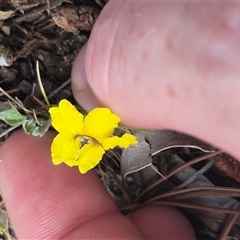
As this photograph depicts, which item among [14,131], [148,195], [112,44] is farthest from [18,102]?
[148,195]

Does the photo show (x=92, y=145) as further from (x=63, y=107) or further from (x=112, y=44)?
(x=112, y=44)

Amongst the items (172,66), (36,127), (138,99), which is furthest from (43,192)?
(172,66)

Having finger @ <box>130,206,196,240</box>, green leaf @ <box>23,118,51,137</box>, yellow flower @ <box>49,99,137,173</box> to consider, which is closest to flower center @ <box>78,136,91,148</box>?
yellow flower @ <box>49,99,137,173</box>

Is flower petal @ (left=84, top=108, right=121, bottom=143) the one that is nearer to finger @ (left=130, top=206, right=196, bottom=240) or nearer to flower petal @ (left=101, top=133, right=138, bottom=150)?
flower petal @ (left=101, top=133, right=138, bottom=150)

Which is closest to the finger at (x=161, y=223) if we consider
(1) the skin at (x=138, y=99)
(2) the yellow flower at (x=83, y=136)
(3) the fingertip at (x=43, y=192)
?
(1) the skin at (x=138, y=99)

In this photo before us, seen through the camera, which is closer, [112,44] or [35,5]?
[112,44]

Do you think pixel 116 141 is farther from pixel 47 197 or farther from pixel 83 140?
pixel 47 197
